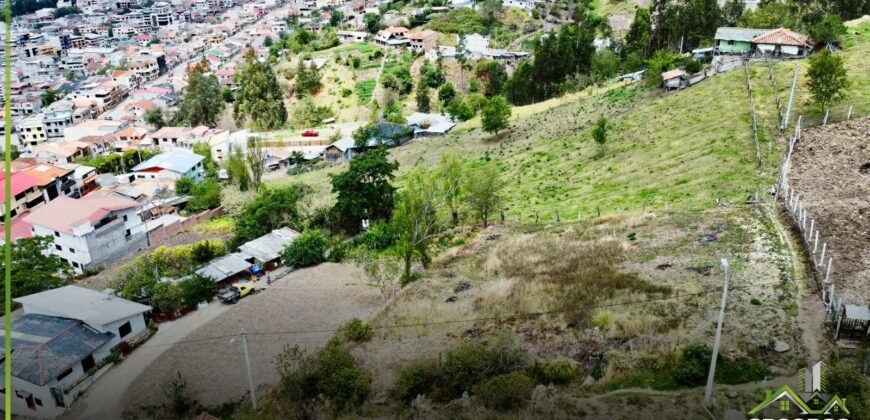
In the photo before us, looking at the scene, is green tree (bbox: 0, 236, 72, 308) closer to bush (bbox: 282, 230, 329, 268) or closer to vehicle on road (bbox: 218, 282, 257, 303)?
vehicle on road (bbox: 218, 282, 257, 303)

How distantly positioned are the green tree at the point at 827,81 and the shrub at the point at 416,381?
1113 inches

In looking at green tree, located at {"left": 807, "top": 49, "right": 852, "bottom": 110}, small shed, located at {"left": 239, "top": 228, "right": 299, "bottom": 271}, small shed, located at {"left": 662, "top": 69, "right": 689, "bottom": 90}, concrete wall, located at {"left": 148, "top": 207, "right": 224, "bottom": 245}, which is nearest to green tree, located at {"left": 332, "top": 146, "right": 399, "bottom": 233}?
small shed, located at {"left": 239, "top": 228, "right": 299, "bottom": 271}

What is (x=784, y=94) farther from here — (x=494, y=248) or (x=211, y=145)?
(x=211, y=145)

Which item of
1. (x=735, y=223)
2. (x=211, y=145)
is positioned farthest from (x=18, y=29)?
(x=735, y=223)

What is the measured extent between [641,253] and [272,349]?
15929 millimetres

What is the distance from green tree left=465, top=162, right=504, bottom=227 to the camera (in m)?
34.6

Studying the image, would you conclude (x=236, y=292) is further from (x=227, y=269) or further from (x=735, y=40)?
(x=735, y=40)

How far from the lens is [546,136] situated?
161ft

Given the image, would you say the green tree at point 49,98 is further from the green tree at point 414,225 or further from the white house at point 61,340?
the green tree at point 414,225

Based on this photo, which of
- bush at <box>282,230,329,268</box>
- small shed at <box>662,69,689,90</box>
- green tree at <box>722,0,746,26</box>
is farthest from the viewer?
green tree at <box>722,0,746,26</box>

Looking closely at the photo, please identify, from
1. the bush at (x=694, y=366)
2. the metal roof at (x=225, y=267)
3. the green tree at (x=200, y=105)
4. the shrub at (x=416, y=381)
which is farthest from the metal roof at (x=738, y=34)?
the green tree at (x=200, y=105)

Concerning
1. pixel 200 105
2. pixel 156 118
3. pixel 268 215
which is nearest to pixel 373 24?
pixel 200 105

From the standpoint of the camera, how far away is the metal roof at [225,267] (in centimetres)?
3319

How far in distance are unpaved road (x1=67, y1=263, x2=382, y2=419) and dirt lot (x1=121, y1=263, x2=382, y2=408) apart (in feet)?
0.12
